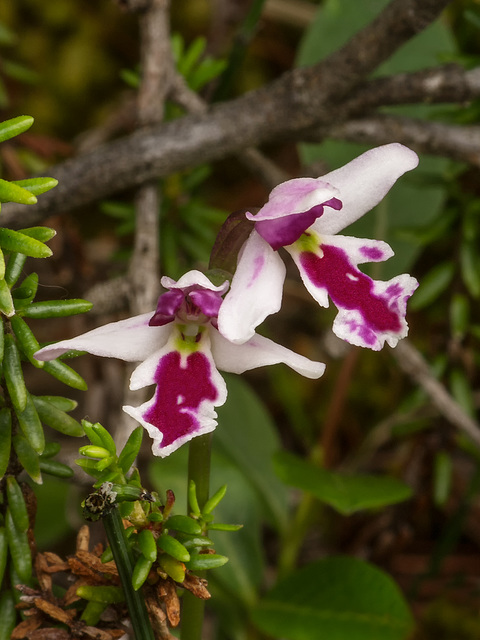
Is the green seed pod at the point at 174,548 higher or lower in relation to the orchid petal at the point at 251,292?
lower

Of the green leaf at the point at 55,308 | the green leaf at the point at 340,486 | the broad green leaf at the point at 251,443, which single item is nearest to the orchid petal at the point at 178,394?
the green leaf at the point at 55,308

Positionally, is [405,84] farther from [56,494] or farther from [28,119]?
[56,494]

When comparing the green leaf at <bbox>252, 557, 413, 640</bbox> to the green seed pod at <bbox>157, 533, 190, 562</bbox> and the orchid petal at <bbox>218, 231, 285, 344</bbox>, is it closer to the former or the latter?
the green seed pod at <bbox>157, 533, 190, 562</bbox>

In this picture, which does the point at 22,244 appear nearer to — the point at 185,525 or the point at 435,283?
the point at 185,525

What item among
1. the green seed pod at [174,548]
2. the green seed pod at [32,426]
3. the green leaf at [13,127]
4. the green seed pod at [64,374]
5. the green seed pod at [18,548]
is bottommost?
the green seed pod at [174,548]

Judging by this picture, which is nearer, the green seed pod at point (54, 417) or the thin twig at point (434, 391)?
the green seed pod at point (54, 417)

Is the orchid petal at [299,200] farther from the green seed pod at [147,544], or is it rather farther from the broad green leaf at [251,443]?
the broad green leaf at [251,443]
